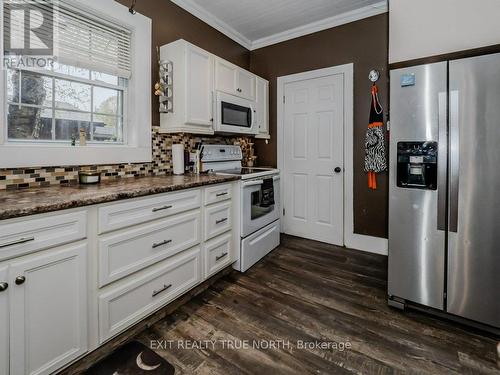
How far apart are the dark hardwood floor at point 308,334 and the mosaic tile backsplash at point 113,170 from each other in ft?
3.79

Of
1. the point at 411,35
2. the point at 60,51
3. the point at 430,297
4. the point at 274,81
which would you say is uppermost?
the point at 274,81

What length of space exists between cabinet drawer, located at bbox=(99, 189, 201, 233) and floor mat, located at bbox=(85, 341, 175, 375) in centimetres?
73

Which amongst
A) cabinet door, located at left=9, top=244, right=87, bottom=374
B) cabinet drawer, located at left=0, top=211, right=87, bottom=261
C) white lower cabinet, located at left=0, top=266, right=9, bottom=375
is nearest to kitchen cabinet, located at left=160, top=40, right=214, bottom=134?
cabinet drawer, located at left=0, top=211, right=87, bottom=261

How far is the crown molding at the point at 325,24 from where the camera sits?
9.60 ft

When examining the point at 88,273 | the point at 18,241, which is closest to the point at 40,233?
the point at 18,241

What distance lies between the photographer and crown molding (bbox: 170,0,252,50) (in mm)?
2775

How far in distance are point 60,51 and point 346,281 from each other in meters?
2.95

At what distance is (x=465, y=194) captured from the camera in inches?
65.4

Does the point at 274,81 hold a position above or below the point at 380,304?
above

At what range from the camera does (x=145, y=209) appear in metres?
1.64

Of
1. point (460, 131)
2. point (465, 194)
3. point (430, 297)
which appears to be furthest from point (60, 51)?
point (430, 297)

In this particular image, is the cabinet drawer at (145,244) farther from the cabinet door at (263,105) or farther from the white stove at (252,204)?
the cabinet door at (263,105)

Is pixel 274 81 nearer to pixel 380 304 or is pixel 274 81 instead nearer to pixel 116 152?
pixel 116 152

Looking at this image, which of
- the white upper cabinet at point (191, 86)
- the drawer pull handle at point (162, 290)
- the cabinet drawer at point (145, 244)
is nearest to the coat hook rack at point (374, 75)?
the white upper cabinet at point (191, 86)
